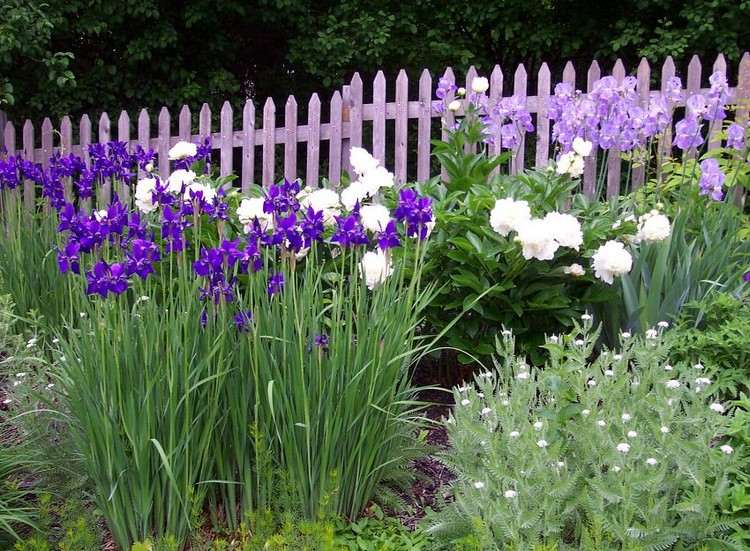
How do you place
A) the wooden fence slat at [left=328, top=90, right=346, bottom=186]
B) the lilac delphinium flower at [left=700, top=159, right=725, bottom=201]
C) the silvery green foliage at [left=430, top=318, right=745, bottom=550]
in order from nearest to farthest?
the silvery green foliage at [left=430, top=318, right=745, bottom=550], the lilac delphinium flower at [left=700, top=159, right=725, bottom=201], the wooden fence slat at [left=328, top=90, right=346, bottom=186]

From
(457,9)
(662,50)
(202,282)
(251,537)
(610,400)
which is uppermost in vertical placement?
(457,9)

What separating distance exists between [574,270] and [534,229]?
1.10ft

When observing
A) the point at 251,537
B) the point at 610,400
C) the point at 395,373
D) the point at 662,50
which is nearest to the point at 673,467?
the point at 610,400

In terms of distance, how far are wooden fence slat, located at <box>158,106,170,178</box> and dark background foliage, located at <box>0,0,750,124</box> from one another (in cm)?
189

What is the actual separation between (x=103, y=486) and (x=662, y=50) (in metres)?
7.37

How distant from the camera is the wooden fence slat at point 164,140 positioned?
705cm

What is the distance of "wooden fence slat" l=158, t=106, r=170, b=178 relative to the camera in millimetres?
7055

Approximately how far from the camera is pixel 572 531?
208 centimetres

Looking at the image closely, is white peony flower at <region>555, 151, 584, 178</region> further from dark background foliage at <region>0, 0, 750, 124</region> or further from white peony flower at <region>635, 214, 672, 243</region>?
dark background foliage at <region>0, 0, 750, 124</region>

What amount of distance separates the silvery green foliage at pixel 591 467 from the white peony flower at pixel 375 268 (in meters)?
0.44

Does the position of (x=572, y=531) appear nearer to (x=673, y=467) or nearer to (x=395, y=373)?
(x=673, y=467)

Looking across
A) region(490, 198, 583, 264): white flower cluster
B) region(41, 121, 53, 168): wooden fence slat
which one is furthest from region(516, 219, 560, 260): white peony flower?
region(41, 121, 53, 168): wooden fence slat

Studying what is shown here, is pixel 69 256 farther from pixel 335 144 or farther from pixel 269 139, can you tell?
pixel 269 139

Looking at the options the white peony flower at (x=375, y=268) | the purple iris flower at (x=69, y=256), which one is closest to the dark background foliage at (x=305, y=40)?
the white peony flower at (x=375, y=268)
